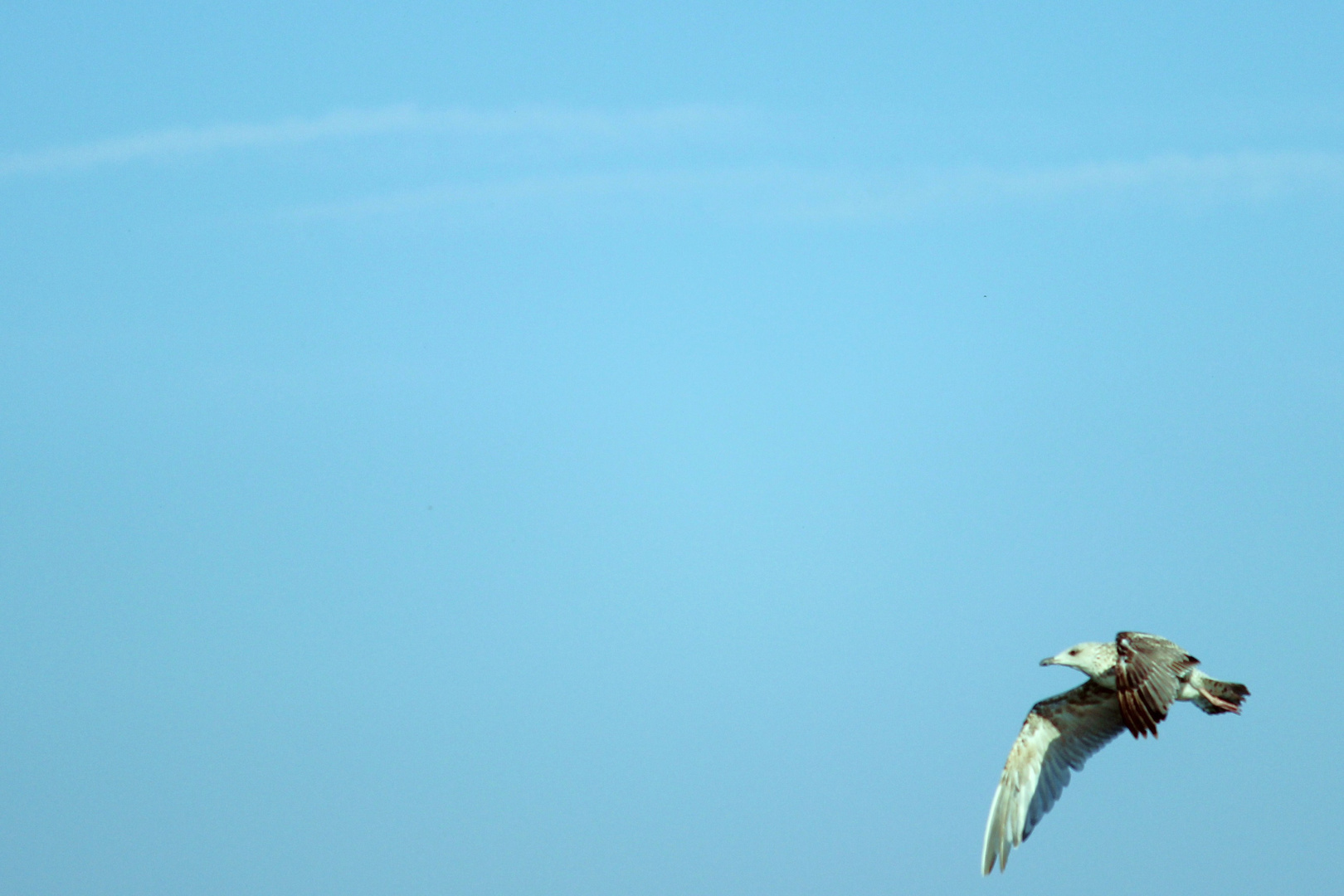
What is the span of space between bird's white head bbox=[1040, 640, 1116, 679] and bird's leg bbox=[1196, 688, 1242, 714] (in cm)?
194

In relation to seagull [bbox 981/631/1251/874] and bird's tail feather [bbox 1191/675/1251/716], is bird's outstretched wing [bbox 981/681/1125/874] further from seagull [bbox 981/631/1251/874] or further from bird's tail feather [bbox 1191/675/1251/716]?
bird's tail feather [bbox 1191/675/1251/716]

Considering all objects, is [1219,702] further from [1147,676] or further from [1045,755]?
[1045,755]

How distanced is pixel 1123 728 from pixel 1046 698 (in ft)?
5.51

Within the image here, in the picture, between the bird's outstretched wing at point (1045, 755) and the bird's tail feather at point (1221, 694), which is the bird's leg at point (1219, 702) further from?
the bird's outstretched wing at point (1045, 755)

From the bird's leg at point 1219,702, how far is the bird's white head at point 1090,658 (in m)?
1.94

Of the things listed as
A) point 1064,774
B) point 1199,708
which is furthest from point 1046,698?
point 1199,708

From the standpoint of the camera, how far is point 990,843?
3005 centimetres

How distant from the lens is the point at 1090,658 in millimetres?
29469

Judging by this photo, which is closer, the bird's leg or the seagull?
the bird's leg

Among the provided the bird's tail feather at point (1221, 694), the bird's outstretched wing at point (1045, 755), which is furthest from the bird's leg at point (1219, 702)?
the bird's outstretched wing at point (1045, 755)

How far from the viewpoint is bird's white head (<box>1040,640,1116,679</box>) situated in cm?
2923

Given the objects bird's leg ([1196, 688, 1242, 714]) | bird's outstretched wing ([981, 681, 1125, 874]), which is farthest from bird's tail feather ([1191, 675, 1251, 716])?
bird's outstretched wing ([981, 681, 1125, 874])

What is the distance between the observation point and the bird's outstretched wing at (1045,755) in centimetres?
3014

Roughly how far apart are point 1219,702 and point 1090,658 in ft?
9.19
